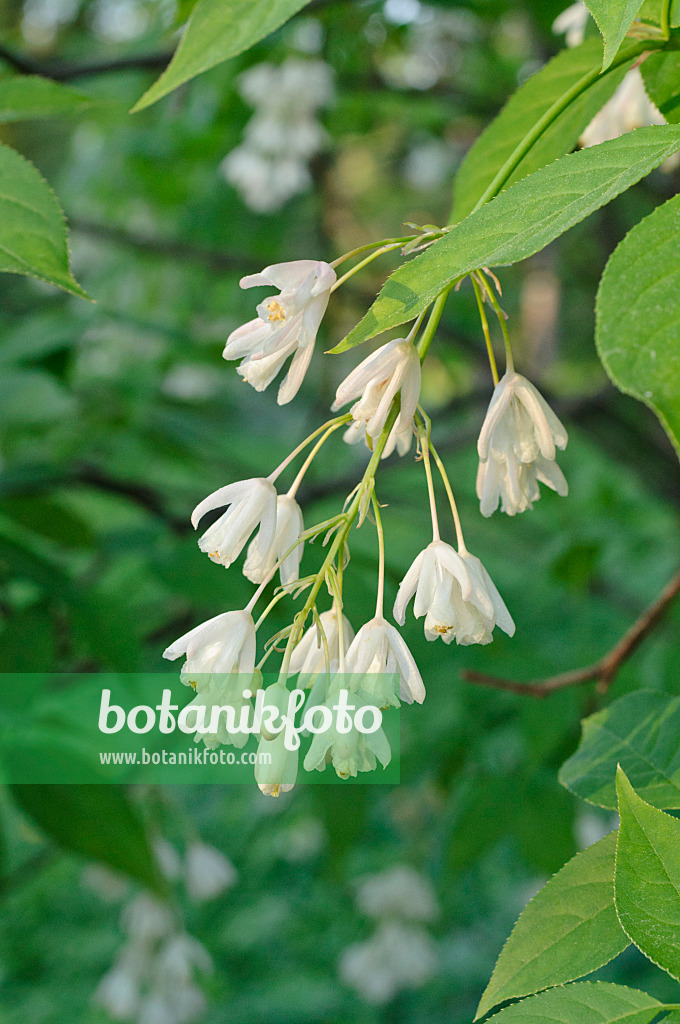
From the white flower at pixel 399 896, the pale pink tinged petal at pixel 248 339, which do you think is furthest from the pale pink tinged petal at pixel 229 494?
the white flower at pixel 399 896

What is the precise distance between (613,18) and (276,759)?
1.72 feet

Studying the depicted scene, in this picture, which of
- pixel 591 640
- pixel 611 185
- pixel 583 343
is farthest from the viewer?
pixel 583 343

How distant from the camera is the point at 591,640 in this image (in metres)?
1.99

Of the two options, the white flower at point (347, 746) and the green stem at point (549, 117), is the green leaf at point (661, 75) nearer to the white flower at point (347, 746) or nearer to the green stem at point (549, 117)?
the green stem at point (549, 117)

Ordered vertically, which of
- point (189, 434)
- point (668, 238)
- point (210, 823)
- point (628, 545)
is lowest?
point (210, 823)

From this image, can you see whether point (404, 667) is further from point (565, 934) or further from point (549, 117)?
point (549, 117)

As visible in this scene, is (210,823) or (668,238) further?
(210,823)

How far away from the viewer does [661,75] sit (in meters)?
0.73

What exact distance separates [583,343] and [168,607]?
2.20m

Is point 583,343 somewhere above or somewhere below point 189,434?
below

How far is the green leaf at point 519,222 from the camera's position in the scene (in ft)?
1.45

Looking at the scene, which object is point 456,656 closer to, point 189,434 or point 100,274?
point 189,434

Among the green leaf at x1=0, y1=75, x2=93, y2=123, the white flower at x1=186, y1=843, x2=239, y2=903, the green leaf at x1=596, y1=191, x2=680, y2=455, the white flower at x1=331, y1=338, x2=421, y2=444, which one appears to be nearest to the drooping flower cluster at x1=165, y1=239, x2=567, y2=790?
the white flower at x1=331, y1=338, x2=421, y2=444

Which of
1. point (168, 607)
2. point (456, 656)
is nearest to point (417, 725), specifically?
point (456, 656)
